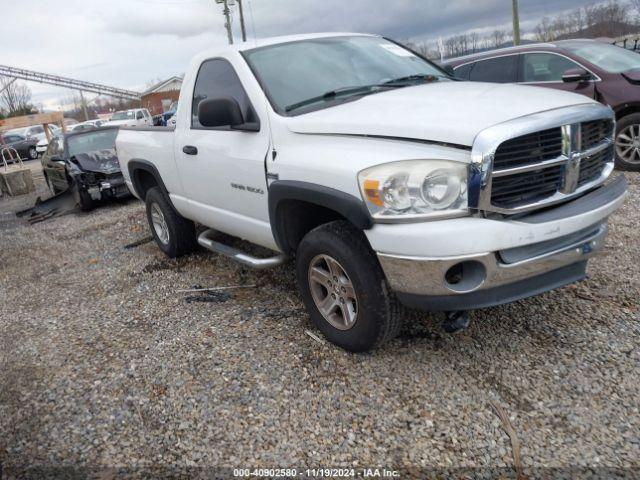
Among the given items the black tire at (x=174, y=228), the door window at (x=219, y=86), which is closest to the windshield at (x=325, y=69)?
the door window at (x=219, y=86)

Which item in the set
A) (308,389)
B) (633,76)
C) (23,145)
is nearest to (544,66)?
(633,76)

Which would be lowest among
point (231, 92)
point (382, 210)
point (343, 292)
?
point (343, 292)

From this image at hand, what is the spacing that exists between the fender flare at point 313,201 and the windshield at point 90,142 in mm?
8055

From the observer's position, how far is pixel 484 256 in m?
2.54

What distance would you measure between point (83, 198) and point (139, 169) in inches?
171

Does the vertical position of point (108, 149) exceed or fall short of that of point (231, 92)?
it falls short

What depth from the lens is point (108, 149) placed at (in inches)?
405

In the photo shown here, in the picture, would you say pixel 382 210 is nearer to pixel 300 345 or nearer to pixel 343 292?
pixel 343 292

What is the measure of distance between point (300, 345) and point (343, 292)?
575 mm

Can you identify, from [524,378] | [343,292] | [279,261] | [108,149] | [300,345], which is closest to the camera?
[524,378]

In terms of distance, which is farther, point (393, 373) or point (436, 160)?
point (393, 373)

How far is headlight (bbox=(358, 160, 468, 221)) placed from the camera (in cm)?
258

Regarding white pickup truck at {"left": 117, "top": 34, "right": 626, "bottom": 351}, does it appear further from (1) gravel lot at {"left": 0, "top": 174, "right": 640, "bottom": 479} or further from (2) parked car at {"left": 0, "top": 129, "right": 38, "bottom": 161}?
(2) parked car at {"left": 0, "top": 129, "right": 38, "bottom": 161}

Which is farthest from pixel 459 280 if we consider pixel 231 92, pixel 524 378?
pixel 231 92
